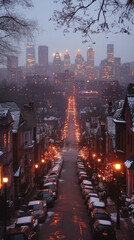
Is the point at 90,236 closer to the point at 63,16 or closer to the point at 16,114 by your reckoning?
the point at 63,16

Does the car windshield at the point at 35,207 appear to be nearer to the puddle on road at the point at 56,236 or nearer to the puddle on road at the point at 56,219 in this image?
the puddle on road at the point at 56,219

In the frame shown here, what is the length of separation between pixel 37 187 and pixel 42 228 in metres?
17.2

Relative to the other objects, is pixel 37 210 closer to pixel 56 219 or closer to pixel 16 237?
pixel 56 219

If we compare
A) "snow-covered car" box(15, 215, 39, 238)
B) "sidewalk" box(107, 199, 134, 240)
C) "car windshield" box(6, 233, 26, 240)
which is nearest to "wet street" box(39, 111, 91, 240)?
"snow-covered car" box(15, 215, 39, 238)

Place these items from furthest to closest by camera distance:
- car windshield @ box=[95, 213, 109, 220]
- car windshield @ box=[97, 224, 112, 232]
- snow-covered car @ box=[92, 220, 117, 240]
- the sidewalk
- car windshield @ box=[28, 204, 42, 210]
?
car windshield @ box=[28, 204, 42, 210] → car windshield @ box=[95, 213, 109, 220] → the sidewalk → car windshield @ box=[97, 224, 112, 232] → snow-covered car @ box=[92, 220, 117, 240]

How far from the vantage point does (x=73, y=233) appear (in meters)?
17.9

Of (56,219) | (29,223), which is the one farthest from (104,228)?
(56,219)

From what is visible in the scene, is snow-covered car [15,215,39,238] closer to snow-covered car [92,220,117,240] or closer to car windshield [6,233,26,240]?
car windshield [6,233,26,240]

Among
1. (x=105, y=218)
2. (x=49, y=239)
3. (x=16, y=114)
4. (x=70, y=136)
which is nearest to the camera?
(x=49, y=239)

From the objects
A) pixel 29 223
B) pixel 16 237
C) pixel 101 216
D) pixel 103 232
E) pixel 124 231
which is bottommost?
pixel 124 231

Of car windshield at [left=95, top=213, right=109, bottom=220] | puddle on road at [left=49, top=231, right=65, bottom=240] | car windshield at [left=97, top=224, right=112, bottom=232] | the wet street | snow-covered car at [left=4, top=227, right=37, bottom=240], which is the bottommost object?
the wet street

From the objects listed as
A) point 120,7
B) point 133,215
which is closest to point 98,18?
point 120,7

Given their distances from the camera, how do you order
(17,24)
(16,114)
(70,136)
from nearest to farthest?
(17,24) < (16,114) < (70,136)

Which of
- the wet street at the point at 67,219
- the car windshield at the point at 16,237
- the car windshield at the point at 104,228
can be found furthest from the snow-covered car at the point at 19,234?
the car windshield at the point at 104,228
